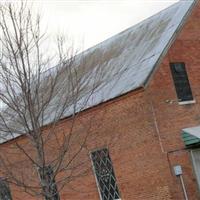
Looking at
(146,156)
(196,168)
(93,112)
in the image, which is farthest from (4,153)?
(196,168)

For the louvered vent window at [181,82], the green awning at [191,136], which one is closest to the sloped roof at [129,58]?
the louvered vent window at [181,82]

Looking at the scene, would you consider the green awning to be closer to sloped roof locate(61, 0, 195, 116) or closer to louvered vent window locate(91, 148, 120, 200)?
sloped roof locate(61, 0, 195, 116)

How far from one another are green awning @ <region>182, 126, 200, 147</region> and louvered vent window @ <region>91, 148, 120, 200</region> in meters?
2.93

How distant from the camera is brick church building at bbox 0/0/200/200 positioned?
18.5m

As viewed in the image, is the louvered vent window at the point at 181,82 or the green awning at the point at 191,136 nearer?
the green awning at the point at 191,136

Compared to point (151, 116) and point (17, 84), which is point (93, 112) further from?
point (17, 84)

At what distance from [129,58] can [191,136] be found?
4.45 metres

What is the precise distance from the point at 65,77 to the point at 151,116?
323 cm

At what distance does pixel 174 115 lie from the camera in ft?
63.0

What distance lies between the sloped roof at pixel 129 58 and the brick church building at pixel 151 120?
0.16 feet

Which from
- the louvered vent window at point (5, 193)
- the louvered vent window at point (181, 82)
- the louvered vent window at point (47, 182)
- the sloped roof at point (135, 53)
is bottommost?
the louvered vent window at point (47, 182)

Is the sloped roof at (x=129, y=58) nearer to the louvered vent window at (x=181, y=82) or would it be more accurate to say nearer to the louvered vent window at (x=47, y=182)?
the louvered vent window at (x=181, y=82)

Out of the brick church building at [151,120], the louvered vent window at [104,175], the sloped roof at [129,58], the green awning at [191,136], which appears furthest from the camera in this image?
the louvered vent window at [104,175]

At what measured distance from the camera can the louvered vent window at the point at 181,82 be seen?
19.8 meters
